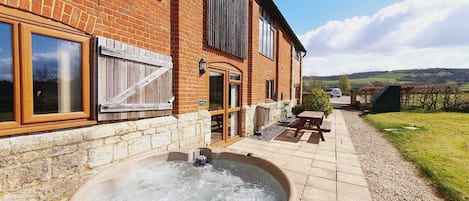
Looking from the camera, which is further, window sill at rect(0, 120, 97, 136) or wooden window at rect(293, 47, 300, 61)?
wooden window at rect(293, 47, 300, 61)

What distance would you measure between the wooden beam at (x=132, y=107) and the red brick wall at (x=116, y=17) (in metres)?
0.94

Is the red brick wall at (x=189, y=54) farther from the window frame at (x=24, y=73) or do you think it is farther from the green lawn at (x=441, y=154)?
the green lawn at (x=441, y=154)

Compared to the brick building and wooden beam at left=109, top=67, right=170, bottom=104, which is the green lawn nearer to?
the brick building

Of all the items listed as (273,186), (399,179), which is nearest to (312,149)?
(399,179)

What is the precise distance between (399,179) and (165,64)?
4.53m

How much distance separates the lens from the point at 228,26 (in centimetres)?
564

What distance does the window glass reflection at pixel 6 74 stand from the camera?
1.90 m

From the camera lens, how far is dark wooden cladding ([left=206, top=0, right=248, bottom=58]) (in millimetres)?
4941

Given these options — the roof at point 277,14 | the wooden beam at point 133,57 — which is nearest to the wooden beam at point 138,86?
the wooden beam at point 133,57

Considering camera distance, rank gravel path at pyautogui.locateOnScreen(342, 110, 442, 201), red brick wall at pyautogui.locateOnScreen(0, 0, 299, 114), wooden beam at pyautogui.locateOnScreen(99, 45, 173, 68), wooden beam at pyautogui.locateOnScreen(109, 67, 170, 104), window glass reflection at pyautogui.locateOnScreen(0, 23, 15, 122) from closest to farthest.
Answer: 1. window glass reflection at pyautogui.locateOnScreen(0, 23, 15, 122)
2. red brick wall at pyautogui.locateOnScreen(0, 0, 299, 114)
3. wooden beam at pyautogui.locateOnScreen(99, 45, 173, 68)
4. wooden beam at pyautogui.locateOnScreen(109, 67, 170, 104)
5. gravel path at pyautogui.locateOnScreen(342, 110, 442, 201)

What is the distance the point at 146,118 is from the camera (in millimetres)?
3357

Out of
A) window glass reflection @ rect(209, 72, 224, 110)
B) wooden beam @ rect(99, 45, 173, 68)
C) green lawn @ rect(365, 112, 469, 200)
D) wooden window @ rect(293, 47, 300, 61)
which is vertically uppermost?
wooden window @ rect(293, 47, 300, 61)

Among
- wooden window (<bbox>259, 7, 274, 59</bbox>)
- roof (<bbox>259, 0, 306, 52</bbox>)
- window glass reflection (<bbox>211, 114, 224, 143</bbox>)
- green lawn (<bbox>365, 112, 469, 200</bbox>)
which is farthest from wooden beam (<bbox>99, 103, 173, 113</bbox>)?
roof (<bbox>259, 0, 306, 52</bbox>)

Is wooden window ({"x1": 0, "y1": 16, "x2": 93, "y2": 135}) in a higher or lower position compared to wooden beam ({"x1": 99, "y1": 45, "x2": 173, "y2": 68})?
lower
